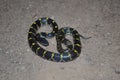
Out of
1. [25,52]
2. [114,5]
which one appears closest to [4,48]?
[25,52]

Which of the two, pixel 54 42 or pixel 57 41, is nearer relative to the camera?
pixel 57 41

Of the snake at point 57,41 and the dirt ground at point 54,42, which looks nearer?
the dirt ground at point 54,42

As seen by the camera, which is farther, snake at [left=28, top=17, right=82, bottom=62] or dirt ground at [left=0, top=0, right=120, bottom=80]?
snake at [left=28, top=17, right=82, bottom=62]

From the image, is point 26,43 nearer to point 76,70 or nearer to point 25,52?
point 25,52

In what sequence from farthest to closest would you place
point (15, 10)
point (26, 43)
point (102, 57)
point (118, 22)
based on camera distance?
point (15, 10) < point (118, 22) < point (26, 43) < point (102, 57)
